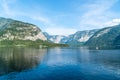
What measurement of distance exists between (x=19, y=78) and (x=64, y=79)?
1825 cm

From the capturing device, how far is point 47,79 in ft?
240

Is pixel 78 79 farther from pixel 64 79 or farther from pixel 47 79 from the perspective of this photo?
pixel 47 79

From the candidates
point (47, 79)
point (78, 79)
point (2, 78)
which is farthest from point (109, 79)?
point (2, 78)

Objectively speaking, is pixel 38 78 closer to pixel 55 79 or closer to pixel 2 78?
pixel 55 79

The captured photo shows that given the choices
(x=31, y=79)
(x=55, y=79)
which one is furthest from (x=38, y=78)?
(x=55, y=79)

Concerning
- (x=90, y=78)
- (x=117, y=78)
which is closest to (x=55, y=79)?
(x=90, y=78)

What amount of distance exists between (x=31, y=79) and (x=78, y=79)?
18.3m

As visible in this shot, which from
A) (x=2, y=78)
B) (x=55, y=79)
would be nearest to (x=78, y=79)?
(x=55, y=79)

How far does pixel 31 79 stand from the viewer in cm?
7494

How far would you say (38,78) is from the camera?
76.2m

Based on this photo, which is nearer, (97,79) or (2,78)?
(97,79)

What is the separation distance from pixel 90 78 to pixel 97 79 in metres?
2.88

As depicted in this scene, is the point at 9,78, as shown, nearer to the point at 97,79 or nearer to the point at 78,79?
the point at 78,79

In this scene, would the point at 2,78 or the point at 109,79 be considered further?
the point at 2,78
